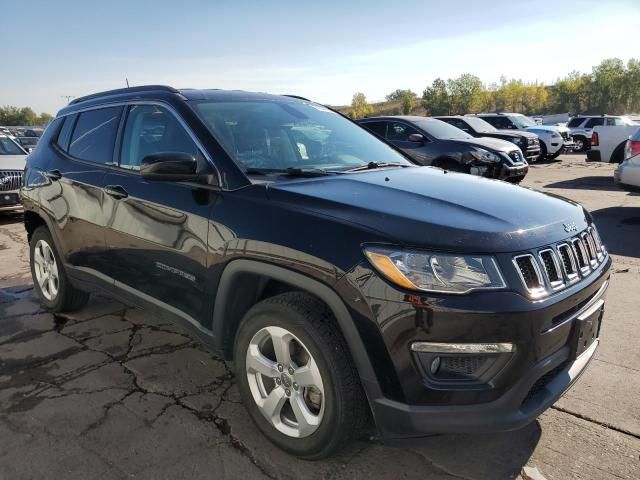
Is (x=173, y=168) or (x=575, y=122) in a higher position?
(x=173, y=168)

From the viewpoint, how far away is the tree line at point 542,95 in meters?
Result: 76.6

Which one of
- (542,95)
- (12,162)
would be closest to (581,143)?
(12,162)

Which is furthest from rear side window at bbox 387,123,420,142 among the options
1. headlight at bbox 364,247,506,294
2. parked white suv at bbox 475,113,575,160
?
parked white suv at bbox 475,113,575,160

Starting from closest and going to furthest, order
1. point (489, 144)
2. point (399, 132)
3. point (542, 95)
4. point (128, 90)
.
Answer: point (128, 90)
point (489, 144)
point (399, 132)
point (542, 95)

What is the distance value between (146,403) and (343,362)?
4.77 ft

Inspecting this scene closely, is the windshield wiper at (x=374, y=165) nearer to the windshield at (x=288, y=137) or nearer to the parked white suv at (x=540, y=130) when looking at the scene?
the windshield at (x=288, y=137)

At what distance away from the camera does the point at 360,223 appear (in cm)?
212

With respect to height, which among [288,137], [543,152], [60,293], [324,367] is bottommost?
[543,152]

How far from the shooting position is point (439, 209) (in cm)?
228

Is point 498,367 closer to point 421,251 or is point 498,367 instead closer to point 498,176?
point 421,251

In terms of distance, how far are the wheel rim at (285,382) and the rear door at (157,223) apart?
1.46 feet

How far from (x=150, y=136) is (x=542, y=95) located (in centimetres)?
10001

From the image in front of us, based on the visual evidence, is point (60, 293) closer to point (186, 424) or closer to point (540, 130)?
point (186, 424)

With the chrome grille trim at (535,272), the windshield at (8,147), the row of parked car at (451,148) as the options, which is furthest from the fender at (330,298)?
the windshield at (8,147)
